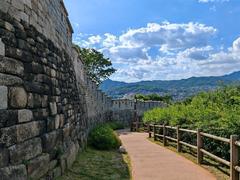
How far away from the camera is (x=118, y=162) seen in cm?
1053

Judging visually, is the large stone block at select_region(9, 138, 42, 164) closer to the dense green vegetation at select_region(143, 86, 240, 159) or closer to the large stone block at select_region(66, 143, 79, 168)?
the large stone block at select_region(66, 143, 79, 168)

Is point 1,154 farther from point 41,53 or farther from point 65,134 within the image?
point 65,134

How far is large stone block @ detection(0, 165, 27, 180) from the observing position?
483 cm

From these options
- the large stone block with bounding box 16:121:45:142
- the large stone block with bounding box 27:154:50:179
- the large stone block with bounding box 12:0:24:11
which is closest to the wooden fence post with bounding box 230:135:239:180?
the large stone block with bounding box 27:154:50:179

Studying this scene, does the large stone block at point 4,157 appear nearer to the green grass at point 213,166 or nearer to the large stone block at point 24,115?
the large stone block at point 24,115

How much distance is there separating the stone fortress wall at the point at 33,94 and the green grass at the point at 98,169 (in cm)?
26

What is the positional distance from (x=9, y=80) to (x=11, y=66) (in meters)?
0.22

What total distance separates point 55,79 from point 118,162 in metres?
3.59

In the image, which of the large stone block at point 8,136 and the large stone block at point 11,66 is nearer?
the large stone block at point 8,136

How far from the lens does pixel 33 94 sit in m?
6.19

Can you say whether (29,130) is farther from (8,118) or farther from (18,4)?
(18,4)

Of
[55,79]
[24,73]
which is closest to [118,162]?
[55,79]

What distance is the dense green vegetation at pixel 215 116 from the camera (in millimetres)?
9594

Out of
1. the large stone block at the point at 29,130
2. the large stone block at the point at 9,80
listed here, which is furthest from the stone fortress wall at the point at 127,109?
the large stone block at the point at 9,80
